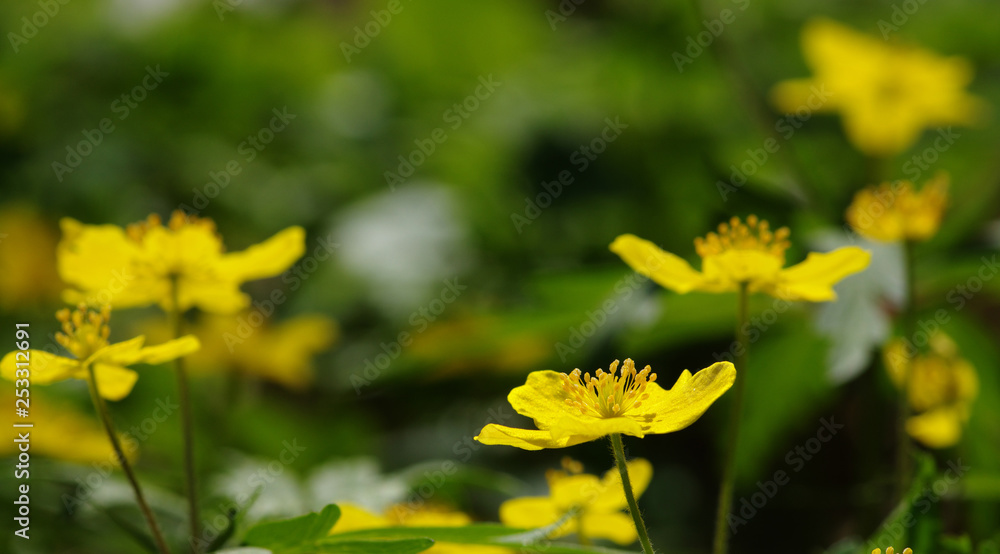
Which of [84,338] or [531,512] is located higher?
[84,338]

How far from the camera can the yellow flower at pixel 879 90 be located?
1.63 m

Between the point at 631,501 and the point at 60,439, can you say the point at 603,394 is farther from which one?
the point at 60,439

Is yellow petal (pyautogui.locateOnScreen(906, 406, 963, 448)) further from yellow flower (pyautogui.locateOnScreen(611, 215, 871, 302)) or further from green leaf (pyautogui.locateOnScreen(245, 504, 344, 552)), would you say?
green leaf (pyautogui.locateOnScreen(245, 504, 344, 552))

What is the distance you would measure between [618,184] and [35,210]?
1.20 metres

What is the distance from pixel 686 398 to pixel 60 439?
93 centimetres

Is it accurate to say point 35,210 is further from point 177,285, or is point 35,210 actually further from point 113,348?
point 113,348

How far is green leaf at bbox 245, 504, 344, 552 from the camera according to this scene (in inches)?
23.8

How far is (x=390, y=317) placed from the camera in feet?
5.23

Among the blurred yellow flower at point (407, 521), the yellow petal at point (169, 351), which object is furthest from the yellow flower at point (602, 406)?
the yellow petal at point (169, 351)

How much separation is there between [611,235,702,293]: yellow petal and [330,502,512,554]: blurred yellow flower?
237 mm

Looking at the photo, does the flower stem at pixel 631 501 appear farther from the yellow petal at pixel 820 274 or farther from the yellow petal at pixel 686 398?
the yellow petal at pixel 820 274

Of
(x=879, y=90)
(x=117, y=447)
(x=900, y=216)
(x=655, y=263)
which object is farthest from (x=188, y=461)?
(x=879, y=90)

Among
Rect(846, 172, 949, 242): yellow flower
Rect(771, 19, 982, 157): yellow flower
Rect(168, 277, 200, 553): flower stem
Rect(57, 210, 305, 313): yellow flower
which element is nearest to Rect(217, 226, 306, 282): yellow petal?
Rect(57, 210, 305, 313): yellow flower

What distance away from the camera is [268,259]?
819 millimetres
